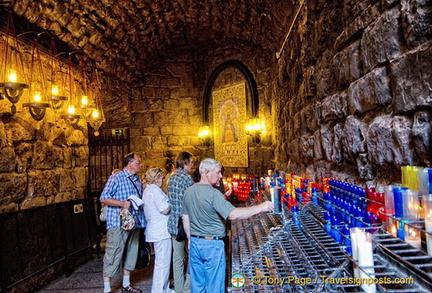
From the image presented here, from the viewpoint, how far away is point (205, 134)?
894 cm

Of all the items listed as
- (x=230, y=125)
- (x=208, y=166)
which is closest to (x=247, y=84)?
(x=230, y=125)

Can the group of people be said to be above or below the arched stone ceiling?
below

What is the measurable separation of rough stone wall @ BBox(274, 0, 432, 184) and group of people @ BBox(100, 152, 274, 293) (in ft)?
2.55

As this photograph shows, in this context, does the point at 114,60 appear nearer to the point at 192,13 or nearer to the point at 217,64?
the point at 192,13

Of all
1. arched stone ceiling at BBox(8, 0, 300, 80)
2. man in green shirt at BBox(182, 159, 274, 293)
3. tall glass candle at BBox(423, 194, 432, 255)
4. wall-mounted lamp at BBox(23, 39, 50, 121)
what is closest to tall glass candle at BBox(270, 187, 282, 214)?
man in green shirt at BBox(182, 159, 274, 293)

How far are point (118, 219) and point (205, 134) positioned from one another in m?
5.36

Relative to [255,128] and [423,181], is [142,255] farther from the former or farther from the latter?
[255,128]

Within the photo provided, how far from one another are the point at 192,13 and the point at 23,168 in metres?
4.72

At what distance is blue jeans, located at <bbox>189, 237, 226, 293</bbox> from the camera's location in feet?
8.10

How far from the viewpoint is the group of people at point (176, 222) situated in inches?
97.5

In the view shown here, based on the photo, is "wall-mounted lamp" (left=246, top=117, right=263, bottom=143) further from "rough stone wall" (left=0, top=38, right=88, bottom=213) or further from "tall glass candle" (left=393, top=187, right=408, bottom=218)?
"tall glass candle" (left=393, top=187, right=408, bottom=218)

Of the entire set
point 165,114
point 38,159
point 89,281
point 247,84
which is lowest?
point 89,281

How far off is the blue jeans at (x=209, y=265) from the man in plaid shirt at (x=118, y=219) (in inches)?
59.0

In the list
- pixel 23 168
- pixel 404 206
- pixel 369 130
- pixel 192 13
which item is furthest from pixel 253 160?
pixel 404 206
